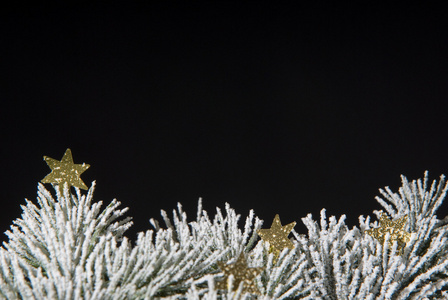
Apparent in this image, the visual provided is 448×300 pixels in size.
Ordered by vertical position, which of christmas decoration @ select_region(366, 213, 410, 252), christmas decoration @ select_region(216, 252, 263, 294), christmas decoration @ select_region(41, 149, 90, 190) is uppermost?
christmas decoration @ select_region(41, 149, 90, 190)

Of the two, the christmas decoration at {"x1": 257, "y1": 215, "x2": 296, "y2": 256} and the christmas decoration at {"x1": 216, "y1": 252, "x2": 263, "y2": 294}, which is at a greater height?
the christmas decoration at {"x1": 257, "y1": 215, "x2": 296, "y2": 256}

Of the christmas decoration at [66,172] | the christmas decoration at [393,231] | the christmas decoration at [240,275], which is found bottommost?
the christmas decoration at [240,275]

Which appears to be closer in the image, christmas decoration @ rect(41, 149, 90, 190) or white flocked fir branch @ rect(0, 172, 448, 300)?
white flocked fir branch @ rect(0, 172, 448, 300)

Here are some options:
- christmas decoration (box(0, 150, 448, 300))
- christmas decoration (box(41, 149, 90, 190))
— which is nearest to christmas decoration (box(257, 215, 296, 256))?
christmas decoration (box(0, 150, 448, 300))

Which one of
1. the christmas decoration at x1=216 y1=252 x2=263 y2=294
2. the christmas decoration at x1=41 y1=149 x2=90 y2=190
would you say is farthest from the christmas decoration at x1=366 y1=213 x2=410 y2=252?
the christmas decoration at x1=41 y1=149 x2=90 y2=190

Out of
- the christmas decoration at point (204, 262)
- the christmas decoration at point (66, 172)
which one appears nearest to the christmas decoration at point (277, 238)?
the christmas decoration at point (204, 262)

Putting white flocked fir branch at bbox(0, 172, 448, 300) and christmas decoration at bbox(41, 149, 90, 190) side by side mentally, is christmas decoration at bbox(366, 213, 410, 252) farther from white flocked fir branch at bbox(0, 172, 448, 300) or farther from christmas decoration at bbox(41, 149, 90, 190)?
christmas decoration at bbox(41, 149, 90, 190)

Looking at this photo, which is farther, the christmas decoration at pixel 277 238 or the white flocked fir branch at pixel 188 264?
the christmas decoration at pixel 277 238

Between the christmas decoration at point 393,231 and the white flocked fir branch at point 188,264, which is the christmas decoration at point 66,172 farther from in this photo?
the christmas decoration at point 393,231

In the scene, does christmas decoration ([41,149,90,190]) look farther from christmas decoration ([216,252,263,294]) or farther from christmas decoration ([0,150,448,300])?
christmas decoration ([216,252,263,294])
